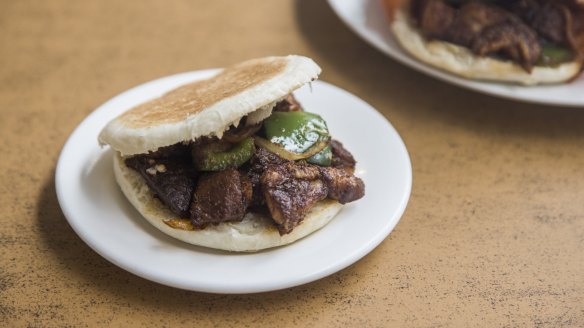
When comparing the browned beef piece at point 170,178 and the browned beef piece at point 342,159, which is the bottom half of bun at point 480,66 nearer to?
the browned beef piece at point 342,159

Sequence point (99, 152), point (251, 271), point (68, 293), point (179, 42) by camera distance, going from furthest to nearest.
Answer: point (179, 42) → point (99, 152) → point (68, 293) → point (251, 271)

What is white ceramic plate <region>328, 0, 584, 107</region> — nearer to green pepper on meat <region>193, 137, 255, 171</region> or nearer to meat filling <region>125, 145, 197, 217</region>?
green pepper on meat <region>193, 137, 255, 171</region>

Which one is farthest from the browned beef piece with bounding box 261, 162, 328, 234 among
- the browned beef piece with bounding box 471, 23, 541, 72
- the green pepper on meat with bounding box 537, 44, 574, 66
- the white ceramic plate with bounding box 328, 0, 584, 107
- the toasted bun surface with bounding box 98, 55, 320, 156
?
the green pepper on meat with bounding box 537, 44, 574, 66

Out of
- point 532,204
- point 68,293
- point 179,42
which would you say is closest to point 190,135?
point 68,293

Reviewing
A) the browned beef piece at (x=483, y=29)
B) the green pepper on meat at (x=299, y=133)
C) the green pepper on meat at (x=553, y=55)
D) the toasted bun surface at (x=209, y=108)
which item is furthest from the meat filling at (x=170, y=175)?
the green pepper on meat at (x=553, y=55)

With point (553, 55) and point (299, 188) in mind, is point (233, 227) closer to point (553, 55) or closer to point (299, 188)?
point (299, 188)

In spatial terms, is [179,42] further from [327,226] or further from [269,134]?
[327,226]

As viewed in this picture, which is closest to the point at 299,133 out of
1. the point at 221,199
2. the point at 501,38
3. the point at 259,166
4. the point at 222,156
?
the point at 259,166
